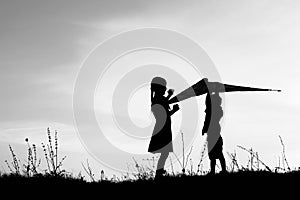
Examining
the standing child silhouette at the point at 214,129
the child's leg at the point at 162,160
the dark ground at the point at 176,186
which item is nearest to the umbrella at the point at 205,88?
the standing child silhouette at the point at 214,129

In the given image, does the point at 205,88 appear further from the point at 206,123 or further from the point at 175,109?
the point at 175,109

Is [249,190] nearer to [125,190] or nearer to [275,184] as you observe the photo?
[275,184]

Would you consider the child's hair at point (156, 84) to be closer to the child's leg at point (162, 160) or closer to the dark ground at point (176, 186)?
the child's leg at point (162, 160)

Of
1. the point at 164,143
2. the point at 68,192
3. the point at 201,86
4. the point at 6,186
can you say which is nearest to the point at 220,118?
the point at 201,86

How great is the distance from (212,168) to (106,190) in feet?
11.5

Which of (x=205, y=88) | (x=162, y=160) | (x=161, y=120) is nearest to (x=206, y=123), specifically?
(x=205, y=88)

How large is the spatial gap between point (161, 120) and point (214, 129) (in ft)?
5.13

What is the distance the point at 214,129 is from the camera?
1217 centimetres

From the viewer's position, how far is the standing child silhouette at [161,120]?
11.4m

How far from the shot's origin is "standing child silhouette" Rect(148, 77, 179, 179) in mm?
11359

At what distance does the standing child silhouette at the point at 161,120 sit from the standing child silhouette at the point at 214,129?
1074mm

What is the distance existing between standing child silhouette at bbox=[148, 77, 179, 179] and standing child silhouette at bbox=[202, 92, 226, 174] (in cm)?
107

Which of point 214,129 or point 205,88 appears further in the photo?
point 205,88

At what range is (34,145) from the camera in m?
11.8
